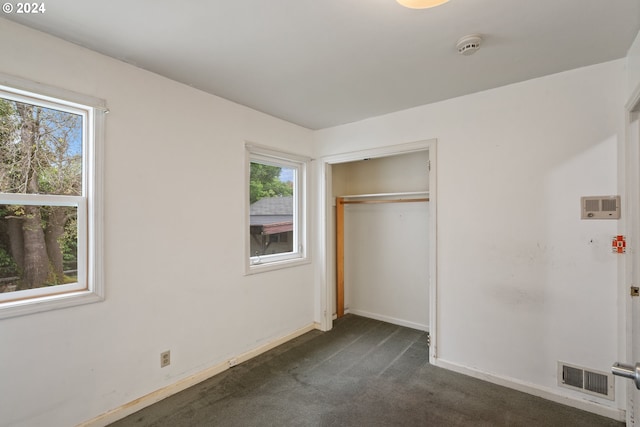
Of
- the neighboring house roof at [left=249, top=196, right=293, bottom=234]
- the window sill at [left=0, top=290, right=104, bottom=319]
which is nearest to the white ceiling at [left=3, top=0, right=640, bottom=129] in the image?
the neighboring house roof at [left=249, top=196, right=293, bottom=234]

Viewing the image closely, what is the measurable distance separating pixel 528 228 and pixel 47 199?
3.32 m

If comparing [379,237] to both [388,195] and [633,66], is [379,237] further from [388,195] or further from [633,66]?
[633,66]

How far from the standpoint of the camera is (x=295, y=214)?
145 inches

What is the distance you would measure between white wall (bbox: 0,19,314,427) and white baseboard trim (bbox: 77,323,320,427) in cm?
4

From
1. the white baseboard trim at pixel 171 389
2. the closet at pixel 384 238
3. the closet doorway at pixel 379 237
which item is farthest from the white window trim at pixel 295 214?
the white baseboard trim at pixel 171 389

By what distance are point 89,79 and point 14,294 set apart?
1.37 m

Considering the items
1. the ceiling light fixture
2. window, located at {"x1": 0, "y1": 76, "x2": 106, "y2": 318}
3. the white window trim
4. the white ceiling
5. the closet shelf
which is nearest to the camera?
the ceiling light fixture

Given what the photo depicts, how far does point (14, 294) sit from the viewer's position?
173cm

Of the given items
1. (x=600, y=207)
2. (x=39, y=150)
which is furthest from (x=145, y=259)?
(x=600, y=207)

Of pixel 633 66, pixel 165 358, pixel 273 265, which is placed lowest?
pixel 165 358

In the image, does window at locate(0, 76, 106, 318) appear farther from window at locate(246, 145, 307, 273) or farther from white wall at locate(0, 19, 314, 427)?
window at locate(246, 145, 307, 273)

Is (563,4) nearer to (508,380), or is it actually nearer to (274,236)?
(508,380)

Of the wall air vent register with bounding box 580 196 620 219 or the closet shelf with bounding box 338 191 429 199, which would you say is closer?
the wall air vent register with bounding box 580 196 620 219

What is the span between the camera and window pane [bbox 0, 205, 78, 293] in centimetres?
173
